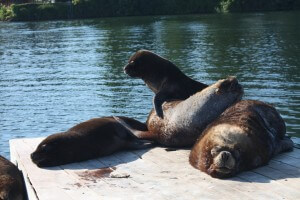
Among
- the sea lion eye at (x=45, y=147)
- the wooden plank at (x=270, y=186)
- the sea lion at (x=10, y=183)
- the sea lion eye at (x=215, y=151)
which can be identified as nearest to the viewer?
the wooden plank at (x=270, y=186)

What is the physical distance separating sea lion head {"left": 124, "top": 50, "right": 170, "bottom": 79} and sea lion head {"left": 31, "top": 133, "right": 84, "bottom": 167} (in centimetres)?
184

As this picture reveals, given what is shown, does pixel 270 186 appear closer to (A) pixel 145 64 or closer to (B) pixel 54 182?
(B) pixel 54 182

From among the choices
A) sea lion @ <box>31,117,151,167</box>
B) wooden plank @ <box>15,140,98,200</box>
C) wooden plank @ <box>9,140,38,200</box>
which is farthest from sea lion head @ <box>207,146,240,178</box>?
sea lion @ <box>31,117,151,167</box>

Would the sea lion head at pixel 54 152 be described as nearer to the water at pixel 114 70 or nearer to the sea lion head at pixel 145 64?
the sea lion head at pixel 145 64

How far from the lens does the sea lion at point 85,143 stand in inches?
292

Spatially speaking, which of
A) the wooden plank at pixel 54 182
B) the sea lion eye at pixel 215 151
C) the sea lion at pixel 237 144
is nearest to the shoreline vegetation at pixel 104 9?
the sea lion at pixel 237 144

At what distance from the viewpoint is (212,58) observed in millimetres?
29859

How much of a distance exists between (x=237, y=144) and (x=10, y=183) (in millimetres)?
2609

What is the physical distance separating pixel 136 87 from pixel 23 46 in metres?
21.6

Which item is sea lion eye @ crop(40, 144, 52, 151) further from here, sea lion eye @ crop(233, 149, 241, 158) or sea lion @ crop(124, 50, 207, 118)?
sea lion eye @ crop(233, 149, 241, 158)

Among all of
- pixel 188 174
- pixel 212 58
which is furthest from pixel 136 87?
pixel 188 174

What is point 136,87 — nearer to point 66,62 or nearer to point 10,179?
point 66,62

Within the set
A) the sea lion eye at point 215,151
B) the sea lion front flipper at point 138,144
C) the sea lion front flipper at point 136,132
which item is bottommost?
the sea lion front flipper at point 138,144

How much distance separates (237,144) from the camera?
626cm
